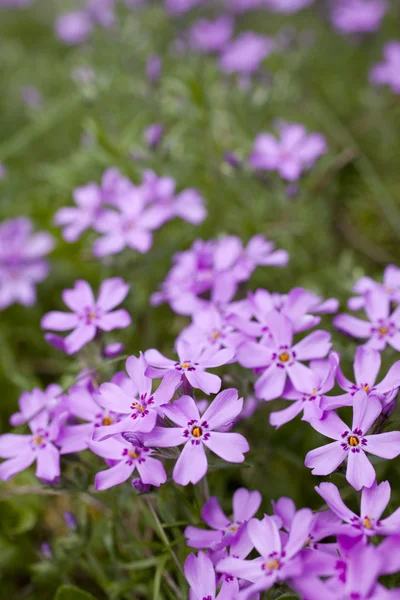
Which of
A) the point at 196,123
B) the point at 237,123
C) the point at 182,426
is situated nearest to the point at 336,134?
the point at 237,123

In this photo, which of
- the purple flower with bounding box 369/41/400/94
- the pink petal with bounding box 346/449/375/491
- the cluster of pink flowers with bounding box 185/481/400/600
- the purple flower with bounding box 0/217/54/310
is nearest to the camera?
the cluster of pink flowers with bounding box 185/481/400/600

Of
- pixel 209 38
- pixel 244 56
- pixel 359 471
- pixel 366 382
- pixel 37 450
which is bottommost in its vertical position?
pixel 359 471

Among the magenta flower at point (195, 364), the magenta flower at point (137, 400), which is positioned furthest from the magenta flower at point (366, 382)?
the magenta flower at point (137, 400)

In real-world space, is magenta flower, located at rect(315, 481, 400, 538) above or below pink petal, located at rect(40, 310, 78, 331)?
below

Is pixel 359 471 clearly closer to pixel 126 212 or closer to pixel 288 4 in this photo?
pixel 126 212

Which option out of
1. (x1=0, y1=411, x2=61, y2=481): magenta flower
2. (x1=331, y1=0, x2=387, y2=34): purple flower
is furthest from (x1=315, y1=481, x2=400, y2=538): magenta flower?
(x1=331, y1=0, x2=387, y2=34): purple flower

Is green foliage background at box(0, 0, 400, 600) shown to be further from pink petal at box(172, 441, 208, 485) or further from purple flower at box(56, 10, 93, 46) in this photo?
pink petal at box(172, 441, 208, 485)

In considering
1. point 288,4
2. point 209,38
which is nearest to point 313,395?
point 209,38
